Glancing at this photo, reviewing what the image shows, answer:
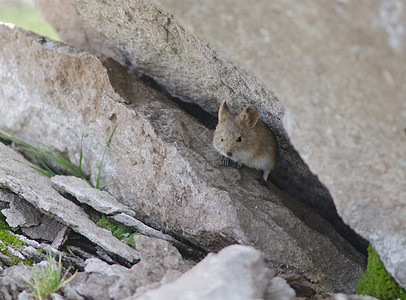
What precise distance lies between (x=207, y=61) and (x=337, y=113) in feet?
9.08

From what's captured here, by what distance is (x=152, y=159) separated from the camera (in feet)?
20.3

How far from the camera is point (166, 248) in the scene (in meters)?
5.23

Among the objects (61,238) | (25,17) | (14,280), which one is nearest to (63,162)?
(61,238)

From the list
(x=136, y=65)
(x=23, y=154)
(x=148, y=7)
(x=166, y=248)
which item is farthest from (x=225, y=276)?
(x=23, y=154)

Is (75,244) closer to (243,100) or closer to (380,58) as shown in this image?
(243,100)

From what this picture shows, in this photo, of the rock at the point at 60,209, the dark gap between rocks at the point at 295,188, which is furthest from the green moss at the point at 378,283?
the rock at the point at 60,209

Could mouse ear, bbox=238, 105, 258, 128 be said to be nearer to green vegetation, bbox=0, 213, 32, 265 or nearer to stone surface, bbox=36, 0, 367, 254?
stone surface, bbox=36, 0, 367, 254

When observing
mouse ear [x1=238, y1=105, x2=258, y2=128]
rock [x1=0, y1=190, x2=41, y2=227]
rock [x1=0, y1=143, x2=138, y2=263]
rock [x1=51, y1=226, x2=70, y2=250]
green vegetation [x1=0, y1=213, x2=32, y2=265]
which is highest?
mouse ear [x1=238, y1=105, x2=258, y2=128]

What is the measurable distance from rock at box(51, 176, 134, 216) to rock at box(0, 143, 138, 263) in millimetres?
162

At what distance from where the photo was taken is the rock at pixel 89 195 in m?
5.95

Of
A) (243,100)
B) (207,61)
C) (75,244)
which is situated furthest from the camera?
(243,100)

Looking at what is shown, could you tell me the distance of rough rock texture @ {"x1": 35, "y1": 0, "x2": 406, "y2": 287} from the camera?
3.31 metres

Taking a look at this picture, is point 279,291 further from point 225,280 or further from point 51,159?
point 51,159

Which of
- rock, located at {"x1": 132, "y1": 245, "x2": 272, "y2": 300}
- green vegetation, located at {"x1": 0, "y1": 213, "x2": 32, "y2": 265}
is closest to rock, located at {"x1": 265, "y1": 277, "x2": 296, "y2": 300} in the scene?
rock, located at {"x1": 132, "y1": 245, "x2": 272, "y2": 300}
